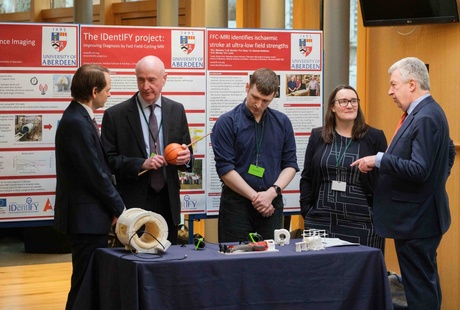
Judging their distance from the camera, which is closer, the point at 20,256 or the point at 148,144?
the point at 148,144

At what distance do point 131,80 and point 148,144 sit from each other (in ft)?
3.15

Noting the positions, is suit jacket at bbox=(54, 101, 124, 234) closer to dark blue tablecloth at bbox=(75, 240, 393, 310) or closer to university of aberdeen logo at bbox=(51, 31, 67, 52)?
dark blue tablecloth at bbox=(75, 240, 393, 310)

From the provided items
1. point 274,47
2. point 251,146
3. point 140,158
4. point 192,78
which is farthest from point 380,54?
point 140,158

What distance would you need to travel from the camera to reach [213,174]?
589 cm

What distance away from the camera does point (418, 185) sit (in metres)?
4.51

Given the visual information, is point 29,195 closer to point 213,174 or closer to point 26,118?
point 26,118

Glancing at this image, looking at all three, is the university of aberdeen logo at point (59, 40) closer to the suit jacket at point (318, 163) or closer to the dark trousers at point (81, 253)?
the dark trousers at point (81, 253)

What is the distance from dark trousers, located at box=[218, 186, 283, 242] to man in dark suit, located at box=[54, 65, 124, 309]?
0.72m

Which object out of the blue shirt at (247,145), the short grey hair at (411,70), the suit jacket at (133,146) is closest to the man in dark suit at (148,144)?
the suit jacket at (133,146)

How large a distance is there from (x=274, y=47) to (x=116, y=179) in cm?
175

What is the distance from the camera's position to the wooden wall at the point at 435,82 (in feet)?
19.2

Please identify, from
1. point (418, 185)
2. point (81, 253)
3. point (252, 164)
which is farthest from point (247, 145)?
point (81, 253)

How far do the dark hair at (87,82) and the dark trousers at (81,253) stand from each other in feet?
2.35

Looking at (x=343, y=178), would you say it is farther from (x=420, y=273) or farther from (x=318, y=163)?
(x=420, y=273)
